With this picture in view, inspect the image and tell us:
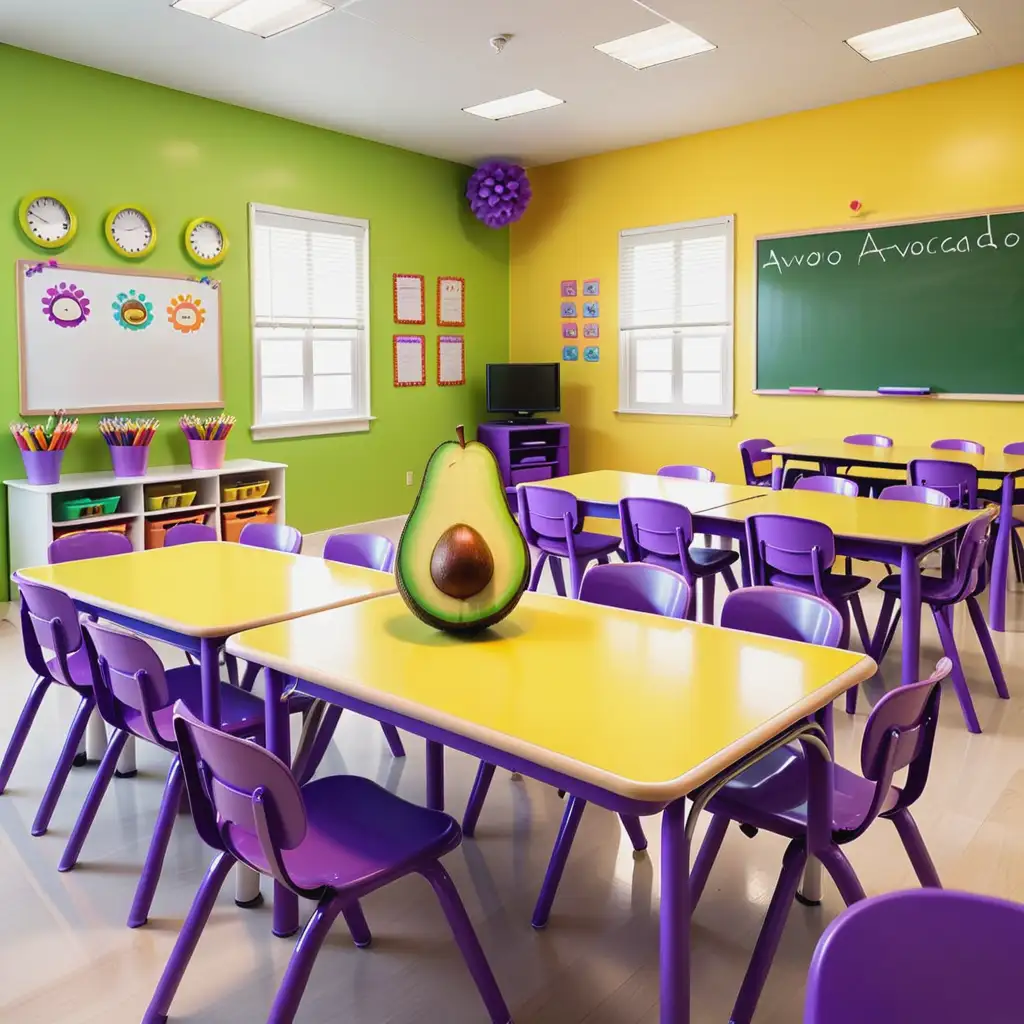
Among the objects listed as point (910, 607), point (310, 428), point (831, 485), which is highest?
point (310, 428)

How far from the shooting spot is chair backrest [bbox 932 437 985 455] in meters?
5.47

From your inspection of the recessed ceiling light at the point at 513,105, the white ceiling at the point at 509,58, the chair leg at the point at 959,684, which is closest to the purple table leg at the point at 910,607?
the chair leg at the point at 959,684

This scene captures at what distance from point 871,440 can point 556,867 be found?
4.48 metres

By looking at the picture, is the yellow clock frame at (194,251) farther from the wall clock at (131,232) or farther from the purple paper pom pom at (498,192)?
the purple paper pom pom at (498,192)

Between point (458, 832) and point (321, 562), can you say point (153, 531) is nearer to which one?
point (321, 562)

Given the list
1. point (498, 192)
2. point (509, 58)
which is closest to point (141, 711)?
point (509, 58)

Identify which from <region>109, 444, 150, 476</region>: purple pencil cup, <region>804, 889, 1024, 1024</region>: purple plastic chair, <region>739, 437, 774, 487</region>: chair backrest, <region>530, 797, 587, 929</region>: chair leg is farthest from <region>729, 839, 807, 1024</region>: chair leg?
<region>109, 444, 150, 476</region>: purple pencil cup

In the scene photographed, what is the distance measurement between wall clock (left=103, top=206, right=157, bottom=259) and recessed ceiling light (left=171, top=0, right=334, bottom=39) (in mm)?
1302

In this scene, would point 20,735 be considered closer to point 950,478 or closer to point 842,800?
point 842,800

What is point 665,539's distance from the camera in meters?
3.86

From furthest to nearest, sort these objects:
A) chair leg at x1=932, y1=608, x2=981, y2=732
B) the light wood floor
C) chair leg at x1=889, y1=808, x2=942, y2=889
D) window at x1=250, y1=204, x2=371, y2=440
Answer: window at x1=250, y1=204, x2=371, y2=440, chair leg at x1=932, y1=608, x2=981, y2=732, chair leg at x1=889, y1=808, x2=942, y2=889, the light wood floor

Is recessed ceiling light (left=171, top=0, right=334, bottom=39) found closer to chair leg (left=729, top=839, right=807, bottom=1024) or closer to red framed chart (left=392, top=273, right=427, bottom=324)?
red framed chart (left=392, top=273, right=427, bottom=324)

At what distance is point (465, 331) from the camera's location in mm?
7797

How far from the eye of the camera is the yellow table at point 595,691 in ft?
4.52
